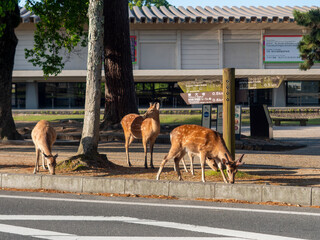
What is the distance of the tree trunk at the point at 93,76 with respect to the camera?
37.2 ft

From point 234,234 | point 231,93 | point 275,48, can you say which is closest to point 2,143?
point 231,93

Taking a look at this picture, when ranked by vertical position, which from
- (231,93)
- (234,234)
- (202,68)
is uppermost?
(202,68)

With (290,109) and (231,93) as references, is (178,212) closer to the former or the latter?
(231,93)

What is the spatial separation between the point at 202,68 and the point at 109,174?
3244cm

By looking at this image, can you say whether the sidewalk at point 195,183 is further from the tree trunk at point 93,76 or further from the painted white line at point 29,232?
the painted white line at point 29,232

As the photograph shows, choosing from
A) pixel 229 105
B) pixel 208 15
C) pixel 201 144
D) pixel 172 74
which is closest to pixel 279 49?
pixel 208 15

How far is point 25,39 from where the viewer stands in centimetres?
4191

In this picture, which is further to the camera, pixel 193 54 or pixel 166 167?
pixel 193 54

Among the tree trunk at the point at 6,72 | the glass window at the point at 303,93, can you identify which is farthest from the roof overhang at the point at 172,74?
the tree trunk at the point at 6,72

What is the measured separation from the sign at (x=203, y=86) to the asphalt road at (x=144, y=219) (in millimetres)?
3675

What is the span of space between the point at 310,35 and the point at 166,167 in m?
18.4

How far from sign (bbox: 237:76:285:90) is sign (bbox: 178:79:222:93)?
518 millimetres

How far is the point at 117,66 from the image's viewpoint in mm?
21453

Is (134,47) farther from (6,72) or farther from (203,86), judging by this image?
(203,86)
